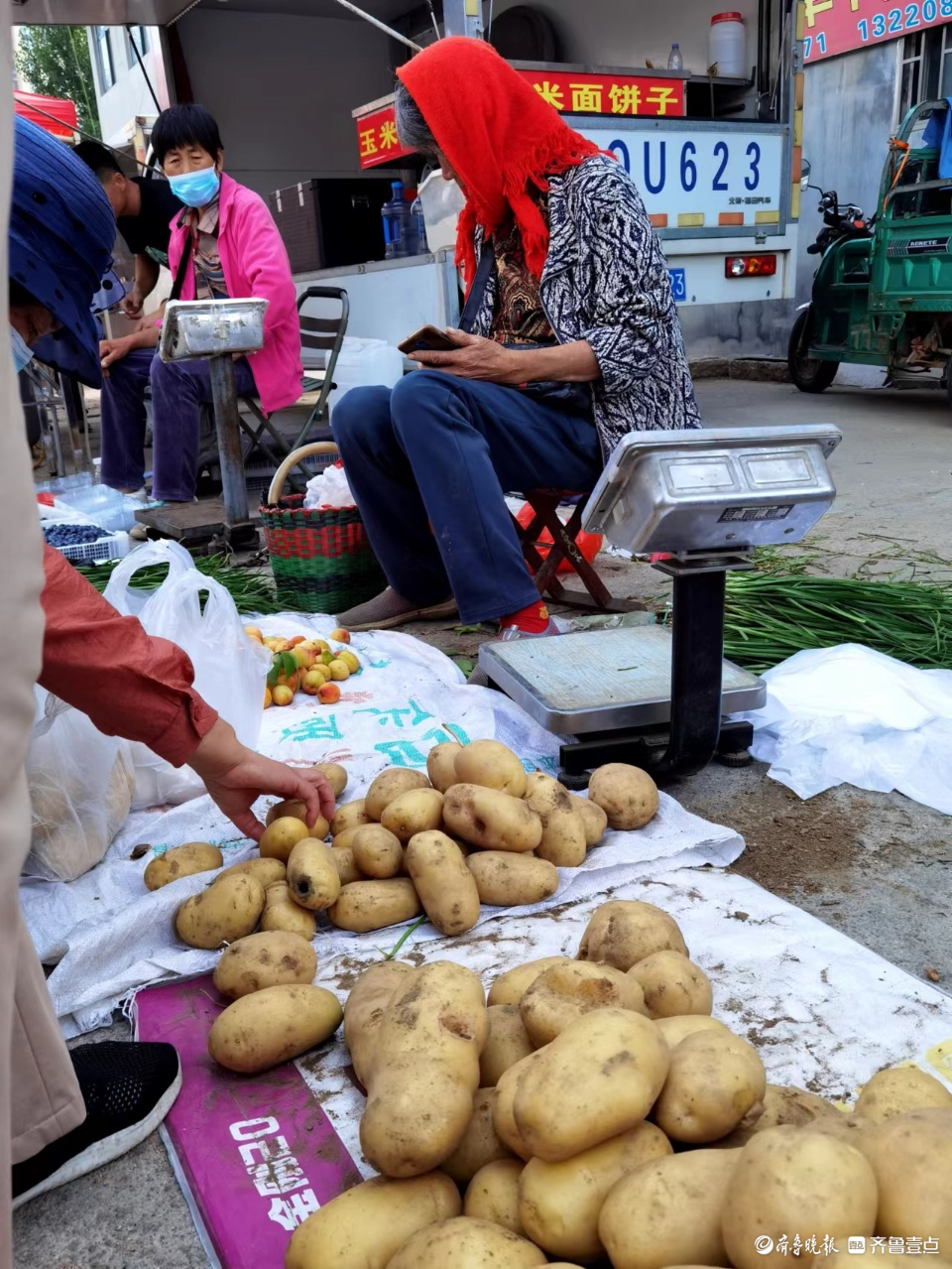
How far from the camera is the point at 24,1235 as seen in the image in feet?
4.04

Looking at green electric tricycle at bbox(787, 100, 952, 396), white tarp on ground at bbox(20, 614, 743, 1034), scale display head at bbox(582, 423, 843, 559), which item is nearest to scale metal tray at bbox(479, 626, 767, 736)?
white tarp on ground at bbox(20, 614, 743, 1034)

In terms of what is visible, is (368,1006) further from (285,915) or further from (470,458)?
(470,458)

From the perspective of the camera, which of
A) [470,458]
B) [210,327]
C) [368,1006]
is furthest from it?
[210,327]

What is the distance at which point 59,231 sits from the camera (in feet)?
5.55

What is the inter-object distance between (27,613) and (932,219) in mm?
7494

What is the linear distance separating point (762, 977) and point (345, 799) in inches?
40.1

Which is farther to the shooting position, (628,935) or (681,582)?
(681,582)

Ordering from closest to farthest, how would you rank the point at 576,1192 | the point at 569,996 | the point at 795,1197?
the point at 795,1197 < the point at 576,1192 < the point at 569,996

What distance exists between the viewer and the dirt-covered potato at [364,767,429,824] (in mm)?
1970

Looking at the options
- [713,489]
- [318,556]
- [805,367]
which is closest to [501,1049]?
[713,489]

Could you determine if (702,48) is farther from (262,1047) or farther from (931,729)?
(262,1047)

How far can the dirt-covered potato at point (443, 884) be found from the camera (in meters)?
1.70

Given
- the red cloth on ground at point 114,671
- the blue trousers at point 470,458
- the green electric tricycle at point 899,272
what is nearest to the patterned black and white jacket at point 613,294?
the blue trousers at point 470,458

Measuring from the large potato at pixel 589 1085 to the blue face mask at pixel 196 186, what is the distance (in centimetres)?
476
